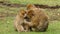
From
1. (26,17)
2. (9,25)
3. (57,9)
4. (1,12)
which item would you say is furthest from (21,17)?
(57,9)

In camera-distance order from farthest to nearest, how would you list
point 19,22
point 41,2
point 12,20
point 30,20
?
point 41,2
point 12,20
point 19,22
point 30,20

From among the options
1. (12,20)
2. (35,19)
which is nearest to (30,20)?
(35,19)

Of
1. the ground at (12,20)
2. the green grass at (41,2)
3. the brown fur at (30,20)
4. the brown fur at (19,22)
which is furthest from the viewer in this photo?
the green grass at (41,2)

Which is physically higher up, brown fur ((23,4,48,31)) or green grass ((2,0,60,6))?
brown fur ((23,4,48,31))

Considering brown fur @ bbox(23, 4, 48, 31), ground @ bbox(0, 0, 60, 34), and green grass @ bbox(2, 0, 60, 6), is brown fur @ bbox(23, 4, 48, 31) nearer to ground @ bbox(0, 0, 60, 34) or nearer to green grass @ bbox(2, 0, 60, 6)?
ground @ bbox(0, 0, 60, 34)

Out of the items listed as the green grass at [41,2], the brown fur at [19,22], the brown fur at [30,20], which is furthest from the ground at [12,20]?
the brown fur at [30,20]

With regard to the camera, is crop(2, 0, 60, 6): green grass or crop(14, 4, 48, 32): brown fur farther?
crop(2, 0, 60, 6): green grass

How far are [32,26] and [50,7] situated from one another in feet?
32.8

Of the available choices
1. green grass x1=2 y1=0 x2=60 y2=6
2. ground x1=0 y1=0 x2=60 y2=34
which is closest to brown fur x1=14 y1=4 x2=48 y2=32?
ground x1=0 y1=0 x2=60 y2=34

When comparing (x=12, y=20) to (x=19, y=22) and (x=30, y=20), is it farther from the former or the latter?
(x=30, y=20)

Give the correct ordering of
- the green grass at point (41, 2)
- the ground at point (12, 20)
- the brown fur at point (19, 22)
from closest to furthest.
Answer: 1. the brown fur at point (19, 22)
2. the ground at point (12, 20)
3. the green grass at point (41, 2)

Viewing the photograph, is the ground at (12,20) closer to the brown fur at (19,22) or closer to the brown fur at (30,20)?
the brown fur at (19,22)

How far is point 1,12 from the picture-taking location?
1791 centimetres

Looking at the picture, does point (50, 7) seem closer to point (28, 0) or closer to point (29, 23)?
point (28, 0)
